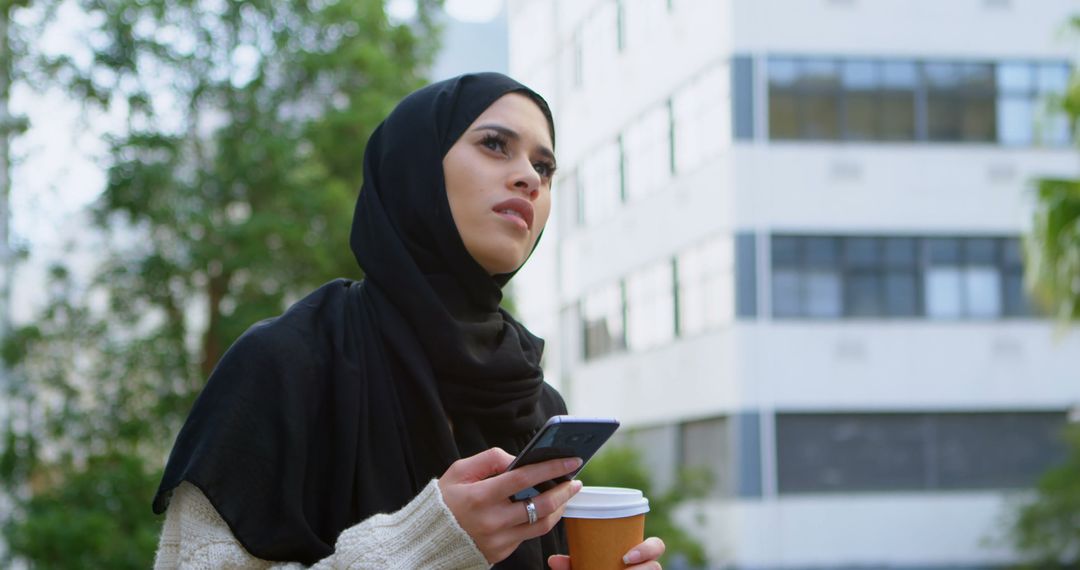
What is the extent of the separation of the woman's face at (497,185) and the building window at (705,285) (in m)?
22.4

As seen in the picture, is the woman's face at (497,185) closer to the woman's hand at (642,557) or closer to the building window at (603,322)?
the woman's hand at (642,557)

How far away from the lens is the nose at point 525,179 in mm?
2477

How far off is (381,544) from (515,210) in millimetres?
652

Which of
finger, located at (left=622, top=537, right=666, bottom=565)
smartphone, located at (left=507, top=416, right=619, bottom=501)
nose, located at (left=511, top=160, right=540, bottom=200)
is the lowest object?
finger, located at (left=622, top=537, right=666, bottom=565)

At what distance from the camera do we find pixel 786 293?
25.1 meters

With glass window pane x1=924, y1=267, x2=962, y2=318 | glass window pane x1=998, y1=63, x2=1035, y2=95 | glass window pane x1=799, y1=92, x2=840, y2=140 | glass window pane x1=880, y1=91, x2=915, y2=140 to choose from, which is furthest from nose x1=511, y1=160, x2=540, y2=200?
glass window pane x1=998, y1=63, x2=1035, y2=95

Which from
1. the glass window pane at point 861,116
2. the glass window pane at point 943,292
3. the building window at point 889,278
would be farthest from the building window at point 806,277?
the glass window pane at point 861,116

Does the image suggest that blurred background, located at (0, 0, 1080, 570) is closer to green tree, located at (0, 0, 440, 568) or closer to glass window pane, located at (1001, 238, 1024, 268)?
glass window pane, located at (1001, 238, 1024, 268)

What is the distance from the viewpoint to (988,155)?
1017 inches

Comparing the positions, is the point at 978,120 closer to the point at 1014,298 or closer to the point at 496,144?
the point at 1014,298

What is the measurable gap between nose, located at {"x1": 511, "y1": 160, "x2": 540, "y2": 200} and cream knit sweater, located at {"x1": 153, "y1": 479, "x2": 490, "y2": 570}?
1.98 feet

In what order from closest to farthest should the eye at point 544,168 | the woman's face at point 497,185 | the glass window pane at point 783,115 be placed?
the woman's face at point 497,185 → the eye at point 544,168 → the glass window pane at point 783,115

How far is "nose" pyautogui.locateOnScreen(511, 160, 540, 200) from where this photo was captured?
248cm

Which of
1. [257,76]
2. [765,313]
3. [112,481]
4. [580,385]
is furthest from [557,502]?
[580,385]
